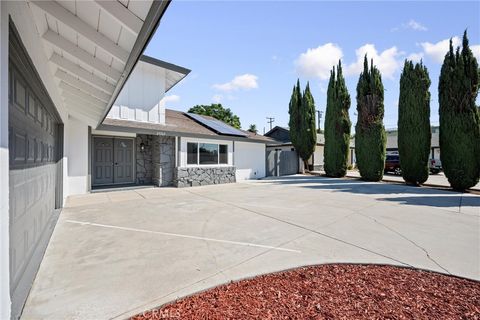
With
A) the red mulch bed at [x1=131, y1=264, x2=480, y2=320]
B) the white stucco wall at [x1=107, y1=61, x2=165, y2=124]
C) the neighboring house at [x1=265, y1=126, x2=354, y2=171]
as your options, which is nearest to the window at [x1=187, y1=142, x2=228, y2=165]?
the white stucco wall at [x1=107, y1=61, x2=165, y2=124]

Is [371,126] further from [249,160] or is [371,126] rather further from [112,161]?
[112,161]

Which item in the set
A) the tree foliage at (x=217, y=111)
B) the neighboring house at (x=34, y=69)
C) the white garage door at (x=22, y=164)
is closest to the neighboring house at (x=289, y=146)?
the tree foliage at (x=217, y=111)

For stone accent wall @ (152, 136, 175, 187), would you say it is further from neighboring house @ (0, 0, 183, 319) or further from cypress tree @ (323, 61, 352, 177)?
cypress tree @ (323, 61, 352, 177)

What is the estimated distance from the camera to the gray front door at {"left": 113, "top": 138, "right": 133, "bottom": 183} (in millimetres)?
11531

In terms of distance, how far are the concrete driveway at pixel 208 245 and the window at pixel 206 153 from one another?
5041 mm

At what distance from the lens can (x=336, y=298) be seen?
255 cm

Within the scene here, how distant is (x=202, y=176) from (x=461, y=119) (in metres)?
13.1

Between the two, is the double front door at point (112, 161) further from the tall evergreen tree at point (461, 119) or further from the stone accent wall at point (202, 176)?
the tall evergreen tree at point (461, 119)

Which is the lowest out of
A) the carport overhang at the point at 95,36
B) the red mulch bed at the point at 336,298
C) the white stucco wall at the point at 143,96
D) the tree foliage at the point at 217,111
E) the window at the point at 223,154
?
the red mulch bed at the point at 336,298

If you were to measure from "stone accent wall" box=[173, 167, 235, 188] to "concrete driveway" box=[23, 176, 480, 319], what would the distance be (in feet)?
13.6

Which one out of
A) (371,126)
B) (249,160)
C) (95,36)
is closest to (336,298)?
(95,36)

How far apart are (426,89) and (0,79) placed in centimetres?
1688

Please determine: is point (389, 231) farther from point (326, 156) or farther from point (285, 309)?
point (326, 156)

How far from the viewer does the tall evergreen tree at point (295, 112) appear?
2078cm
